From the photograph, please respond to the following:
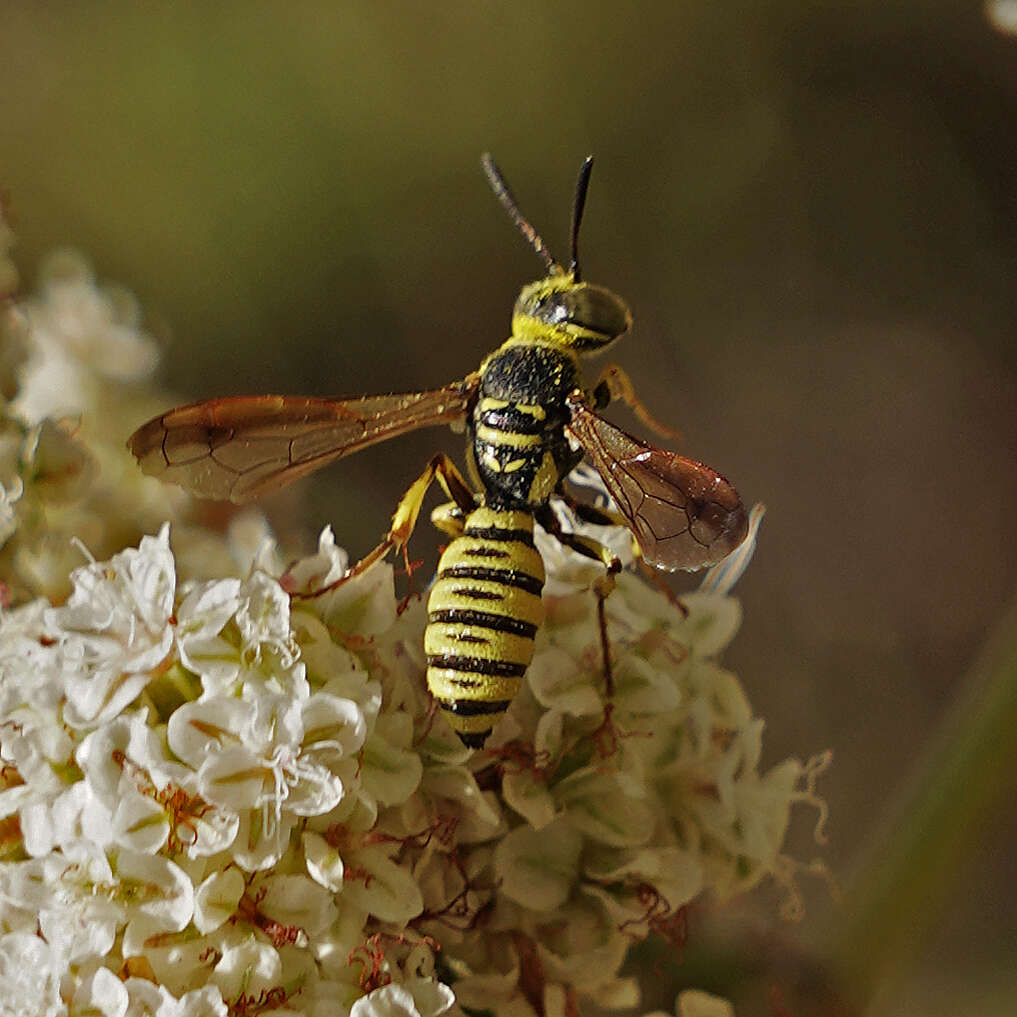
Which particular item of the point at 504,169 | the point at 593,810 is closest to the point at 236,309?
the point at 504,169

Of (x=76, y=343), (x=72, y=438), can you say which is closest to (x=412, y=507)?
(x=72, y=438)

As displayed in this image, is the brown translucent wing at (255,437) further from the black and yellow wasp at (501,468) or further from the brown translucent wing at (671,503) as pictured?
the brown translucent wing at (671,503)

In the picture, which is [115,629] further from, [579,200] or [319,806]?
[579,200]

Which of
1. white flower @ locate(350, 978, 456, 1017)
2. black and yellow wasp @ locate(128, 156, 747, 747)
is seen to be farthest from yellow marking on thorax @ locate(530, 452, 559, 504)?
white flower @ locate(350, 978, 456, 1017)

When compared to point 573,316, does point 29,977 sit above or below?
below

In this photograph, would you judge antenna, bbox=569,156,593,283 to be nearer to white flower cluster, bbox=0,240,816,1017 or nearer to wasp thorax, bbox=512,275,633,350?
wasp thorax, bbox=512,275,633,350

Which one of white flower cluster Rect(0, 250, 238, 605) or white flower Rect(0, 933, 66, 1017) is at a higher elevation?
white flower cluster Rect(0, 250, 238, 605)

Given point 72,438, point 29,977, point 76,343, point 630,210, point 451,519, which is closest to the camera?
point 29,977
